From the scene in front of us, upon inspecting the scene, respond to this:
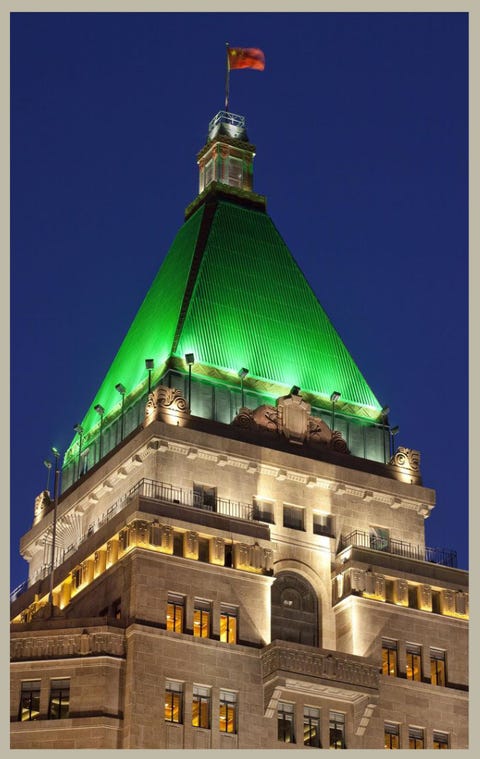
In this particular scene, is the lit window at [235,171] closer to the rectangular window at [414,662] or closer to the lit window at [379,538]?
the lit window at [379,538]

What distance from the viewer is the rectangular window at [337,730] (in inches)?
4011

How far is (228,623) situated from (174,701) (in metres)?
5.95

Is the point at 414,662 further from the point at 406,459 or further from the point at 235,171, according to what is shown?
the point at 235,171

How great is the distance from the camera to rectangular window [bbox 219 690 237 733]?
99.8m

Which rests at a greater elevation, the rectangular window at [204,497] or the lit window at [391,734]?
the rectangular window at [204,497]

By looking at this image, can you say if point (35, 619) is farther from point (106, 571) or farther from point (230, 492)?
point (230, 492)

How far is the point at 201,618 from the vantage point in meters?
102

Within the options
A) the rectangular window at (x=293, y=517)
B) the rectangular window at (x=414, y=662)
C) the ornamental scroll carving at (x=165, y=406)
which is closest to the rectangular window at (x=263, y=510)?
the rectangular window at (x=293, y=517)

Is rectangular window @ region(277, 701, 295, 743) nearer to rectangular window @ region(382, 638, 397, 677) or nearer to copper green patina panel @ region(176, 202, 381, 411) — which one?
rectangular window @ region(382, 638, 397, 677)

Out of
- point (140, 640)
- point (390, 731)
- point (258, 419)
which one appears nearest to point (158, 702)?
point (140, 640)

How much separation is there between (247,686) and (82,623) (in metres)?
8.81

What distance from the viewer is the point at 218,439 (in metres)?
109

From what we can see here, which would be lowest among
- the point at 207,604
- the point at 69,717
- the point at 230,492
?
the point at 69,717

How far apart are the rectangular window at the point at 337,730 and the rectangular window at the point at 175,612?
29.4 ft
